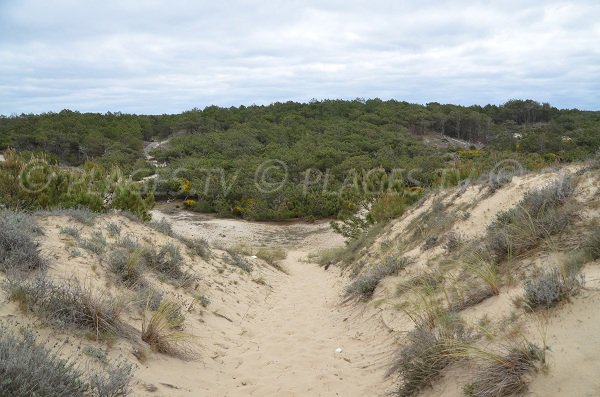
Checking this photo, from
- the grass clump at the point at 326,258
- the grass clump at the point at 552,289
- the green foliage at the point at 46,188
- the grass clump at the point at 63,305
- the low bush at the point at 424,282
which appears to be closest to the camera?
the grass clump at the point at 552,289

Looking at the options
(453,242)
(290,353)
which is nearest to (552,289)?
(290,353)

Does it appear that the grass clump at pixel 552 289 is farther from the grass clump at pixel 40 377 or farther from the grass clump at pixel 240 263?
the grass clump at pixel 240 263

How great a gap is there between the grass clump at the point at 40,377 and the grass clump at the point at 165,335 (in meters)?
1.40

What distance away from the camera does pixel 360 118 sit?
69.5 m

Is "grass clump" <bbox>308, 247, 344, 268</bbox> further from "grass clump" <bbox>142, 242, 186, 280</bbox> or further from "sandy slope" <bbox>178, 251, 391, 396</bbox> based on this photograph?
"grass clump" <bbox>142, 242, 186, 280</bbox>

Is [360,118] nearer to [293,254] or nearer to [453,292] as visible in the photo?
[293,254]

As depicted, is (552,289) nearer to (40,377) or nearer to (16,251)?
(40,377)

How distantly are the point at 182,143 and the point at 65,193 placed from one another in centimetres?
4220

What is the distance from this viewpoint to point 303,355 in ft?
19.6

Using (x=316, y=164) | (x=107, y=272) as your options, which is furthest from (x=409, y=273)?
(x=316, y=164)

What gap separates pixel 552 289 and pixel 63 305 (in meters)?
4.58

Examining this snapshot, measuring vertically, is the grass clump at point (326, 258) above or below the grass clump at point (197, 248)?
below

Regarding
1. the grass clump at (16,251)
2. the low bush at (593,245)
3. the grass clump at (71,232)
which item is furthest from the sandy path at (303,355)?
the grass clump at (71,232)

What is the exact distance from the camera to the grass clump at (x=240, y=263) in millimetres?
11731
